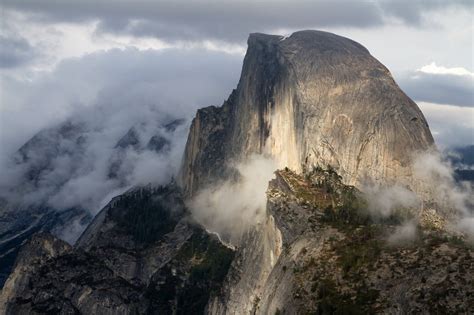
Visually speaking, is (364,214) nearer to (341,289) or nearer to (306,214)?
(306,214)

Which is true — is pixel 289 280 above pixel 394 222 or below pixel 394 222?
below

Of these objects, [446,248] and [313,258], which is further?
[313,258]

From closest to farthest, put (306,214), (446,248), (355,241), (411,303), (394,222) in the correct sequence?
(411,303)
(446,248)
(355,241)
(394,222)
(306,214)

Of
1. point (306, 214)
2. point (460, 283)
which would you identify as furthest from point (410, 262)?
point (306, 214)

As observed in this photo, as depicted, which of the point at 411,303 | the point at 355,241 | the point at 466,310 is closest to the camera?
the point at 466,310

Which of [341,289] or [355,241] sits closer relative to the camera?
[341,289]

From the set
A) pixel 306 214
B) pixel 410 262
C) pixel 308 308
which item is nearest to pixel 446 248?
pixel 410 262

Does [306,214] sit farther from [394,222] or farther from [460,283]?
[460,283]

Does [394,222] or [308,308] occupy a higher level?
[394,222]

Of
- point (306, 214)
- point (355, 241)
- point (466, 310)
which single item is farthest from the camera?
→ point (306, 214)
